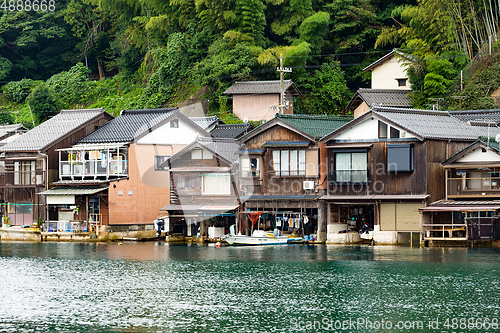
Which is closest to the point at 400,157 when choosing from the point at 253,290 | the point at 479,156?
the point at 479,156

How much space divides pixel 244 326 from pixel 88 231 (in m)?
26.1

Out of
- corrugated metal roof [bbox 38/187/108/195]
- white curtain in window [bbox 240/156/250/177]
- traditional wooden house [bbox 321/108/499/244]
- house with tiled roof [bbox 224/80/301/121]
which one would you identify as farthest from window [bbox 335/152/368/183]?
corrugated metal roof [bbox 38/187/108/195]

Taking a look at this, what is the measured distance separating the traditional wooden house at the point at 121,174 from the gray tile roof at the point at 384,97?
11.7 metres

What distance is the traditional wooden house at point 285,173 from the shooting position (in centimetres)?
4012

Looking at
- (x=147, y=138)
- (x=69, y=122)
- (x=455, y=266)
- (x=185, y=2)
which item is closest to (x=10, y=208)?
(x=69, y=122)

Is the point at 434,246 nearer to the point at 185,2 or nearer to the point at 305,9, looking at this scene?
the point at 305,9

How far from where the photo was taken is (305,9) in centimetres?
6009

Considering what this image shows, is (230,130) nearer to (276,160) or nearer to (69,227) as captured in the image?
(276,160)

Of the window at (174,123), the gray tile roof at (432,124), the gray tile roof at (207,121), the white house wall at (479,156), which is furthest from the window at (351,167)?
the gray tile roof at (207,121)

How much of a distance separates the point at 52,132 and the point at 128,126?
5.68 metres

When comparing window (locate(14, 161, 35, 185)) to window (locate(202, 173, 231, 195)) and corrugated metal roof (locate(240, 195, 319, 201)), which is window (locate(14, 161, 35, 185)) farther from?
corrugated metal roof (locate(240, 195, 319, 201))

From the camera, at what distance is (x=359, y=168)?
3931 cm

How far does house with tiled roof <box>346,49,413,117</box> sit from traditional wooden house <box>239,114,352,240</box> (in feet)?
33.3

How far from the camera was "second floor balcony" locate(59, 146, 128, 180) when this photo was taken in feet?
151
